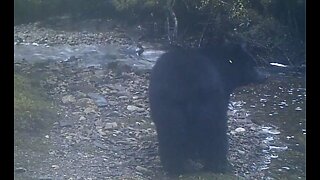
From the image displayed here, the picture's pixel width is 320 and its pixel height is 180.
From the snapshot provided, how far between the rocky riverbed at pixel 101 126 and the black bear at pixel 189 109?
0.16 meters

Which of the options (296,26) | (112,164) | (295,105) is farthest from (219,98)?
(296,26)

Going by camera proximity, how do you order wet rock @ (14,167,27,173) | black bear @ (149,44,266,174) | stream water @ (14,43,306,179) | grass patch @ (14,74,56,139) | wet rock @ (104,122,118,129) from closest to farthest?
1. wet rock @ (14,167,27,173)
2. black bear @ (149,44,266,174)
3. stream water @ (14,43,306,179)
4. grass patch @ (14,74,56,139)
5. wet rock @ (104,122,118,129)

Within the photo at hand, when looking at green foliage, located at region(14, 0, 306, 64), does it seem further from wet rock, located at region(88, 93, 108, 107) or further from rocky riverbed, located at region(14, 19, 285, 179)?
wet rock, located at region(88, 93, 108, 107)

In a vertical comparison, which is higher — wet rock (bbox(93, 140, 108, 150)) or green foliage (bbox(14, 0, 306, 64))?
A: green foliage (bbox(14, 0, 306, 64))

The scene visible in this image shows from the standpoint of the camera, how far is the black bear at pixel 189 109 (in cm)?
408

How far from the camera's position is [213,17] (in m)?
5.74

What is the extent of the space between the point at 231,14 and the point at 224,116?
186 centimetres

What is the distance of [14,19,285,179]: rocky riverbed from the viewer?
4.11 m

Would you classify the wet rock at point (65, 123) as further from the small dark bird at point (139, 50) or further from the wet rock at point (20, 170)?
the small dark bird at point (139, 50)

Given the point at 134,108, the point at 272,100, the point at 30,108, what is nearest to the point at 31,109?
the point at 30,108

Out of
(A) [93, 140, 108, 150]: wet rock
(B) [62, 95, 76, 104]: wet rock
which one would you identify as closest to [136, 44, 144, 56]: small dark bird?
(B) [62, 95, 76, 104]: wet rock

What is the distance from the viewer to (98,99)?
5.13 m

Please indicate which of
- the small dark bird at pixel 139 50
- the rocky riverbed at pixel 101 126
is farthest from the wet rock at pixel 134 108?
the small dark bird at pixel 139 50
